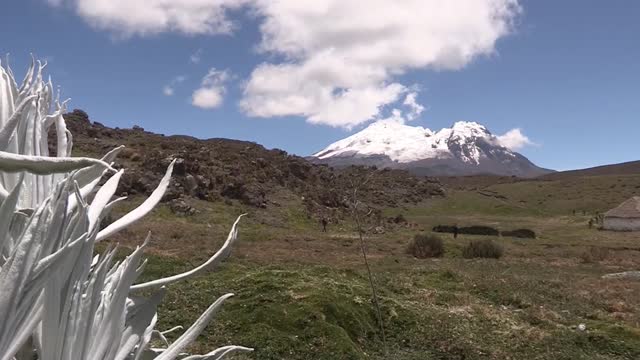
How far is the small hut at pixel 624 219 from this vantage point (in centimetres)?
5684

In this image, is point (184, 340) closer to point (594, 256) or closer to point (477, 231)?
point (594, 256)

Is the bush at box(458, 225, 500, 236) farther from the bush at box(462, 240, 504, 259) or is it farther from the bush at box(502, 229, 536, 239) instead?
the bush at box(462, 240, 504, 259)

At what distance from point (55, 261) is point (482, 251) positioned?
30189 mm

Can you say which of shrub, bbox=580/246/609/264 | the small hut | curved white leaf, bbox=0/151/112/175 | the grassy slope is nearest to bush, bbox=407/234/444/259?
the grassy slope

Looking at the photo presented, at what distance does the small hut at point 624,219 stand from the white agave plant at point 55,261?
6153cm

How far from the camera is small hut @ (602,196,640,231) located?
186ft

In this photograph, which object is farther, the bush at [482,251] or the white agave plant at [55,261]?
the bush at [482,251]

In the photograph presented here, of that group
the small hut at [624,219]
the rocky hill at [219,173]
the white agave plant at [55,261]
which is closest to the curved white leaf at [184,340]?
the white agave plant at [55,261]

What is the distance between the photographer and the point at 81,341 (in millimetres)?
1564

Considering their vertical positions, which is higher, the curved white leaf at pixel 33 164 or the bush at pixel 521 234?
the curved white leaf at pixel 33 164

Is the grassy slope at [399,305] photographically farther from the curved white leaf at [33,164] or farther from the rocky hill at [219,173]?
the rocky hill at [219,173]

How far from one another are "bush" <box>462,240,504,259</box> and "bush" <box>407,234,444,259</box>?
4.12 ft

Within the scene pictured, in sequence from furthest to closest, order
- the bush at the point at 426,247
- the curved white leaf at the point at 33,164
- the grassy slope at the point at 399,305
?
the bush at the point at 426,247 → the grassy slope at the point at 399,305 → the curved white leaf at the point at 33,164

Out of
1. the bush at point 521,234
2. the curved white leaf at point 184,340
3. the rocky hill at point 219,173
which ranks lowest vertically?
the bush at point 521,234
